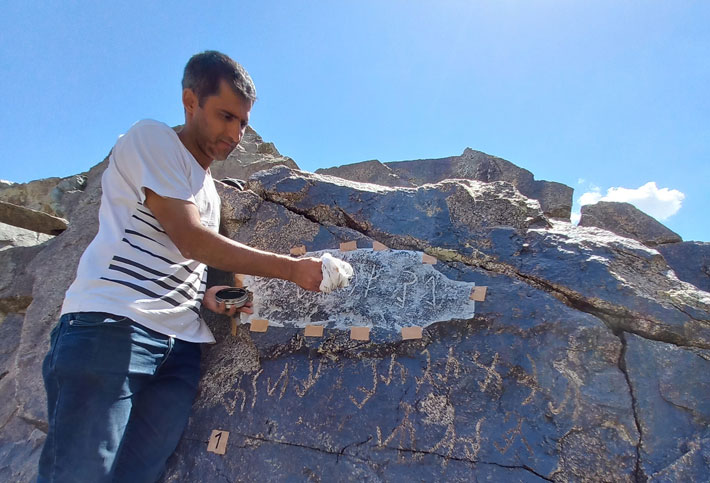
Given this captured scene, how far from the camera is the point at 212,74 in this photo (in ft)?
7.09

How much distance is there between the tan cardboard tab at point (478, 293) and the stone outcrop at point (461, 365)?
34 mm

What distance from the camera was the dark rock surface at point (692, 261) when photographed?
3301 millimetres

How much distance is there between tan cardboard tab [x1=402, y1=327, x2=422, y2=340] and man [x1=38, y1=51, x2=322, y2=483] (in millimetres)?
548

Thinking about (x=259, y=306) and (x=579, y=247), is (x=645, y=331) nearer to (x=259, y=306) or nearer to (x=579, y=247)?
(x=579, y=247)

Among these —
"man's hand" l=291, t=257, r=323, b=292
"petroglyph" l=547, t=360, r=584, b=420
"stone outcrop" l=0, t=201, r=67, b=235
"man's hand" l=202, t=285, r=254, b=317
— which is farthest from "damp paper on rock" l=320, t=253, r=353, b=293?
"stone outcrop" l=0, t=201, r=67, b=235

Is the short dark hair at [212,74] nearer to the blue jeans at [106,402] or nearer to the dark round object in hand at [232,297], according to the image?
the dark round object in hand at [232,297]

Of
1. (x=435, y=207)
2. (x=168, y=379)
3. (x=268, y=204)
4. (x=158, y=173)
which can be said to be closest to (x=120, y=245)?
(x=158, y=173)

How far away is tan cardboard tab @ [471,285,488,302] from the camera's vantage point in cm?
224

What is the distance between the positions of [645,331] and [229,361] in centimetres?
220

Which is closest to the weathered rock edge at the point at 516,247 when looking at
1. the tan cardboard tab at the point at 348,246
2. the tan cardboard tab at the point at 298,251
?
the tan cardboard tab at the point at 348,246

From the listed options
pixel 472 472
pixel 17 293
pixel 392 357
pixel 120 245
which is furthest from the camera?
pixel 17 293

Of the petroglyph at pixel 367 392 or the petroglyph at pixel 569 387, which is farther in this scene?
the petroglyph at pixel 367 392

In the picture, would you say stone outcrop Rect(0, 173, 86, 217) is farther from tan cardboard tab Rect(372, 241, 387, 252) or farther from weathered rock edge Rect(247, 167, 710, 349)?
tan cardboard tab Rect(372, 241, 387, 252)

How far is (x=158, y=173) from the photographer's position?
192 cm
